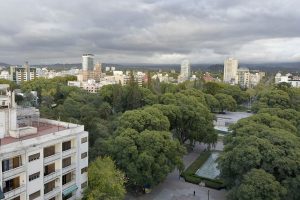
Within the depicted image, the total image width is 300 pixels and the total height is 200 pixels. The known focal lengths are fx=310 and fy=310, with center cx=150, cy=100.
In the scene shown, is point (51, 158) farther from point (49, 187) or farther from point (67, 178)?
point (67, 178)

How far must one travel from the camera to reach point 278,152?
27.2 m

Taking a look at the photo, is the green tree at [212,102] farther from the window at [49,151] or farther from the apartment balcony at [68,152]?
the window at [49,151]

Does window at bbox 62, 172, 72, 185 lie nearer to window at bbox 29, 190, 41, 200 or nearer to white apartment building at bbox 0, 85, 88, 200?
white apartment building at bbox 0, 85, 88, 200

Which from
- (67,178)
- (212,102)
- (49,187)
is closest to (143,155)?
(67,178)

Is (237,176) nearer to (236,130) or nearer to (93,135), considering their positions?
(236,130)

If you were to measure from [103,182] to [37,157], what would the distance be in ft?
20.9

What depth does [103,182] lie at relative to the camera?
25.9 metres

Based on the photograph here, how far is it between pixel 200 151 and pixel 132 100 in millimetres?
19055

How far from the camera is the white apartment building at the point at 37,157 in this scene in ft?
66.5

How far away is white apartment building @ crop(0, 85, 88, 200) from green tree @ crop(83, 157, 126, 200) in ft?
2.18

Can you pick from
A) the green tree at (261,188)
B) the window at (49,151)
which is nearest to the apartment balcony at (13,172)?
the window at (49,151)

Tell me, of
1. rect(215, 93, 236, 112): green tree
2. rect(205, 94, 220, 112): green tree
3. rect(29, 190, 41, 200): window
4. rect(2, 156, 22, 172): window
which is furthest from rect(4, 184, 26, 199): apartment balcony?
rect(215, 93, 236, 112): green tree

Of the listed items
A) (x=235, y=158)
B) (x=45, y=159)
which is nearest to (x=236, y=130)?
(x=235, y=158)

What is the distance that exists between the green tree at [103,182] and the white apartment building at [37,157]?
664mm
